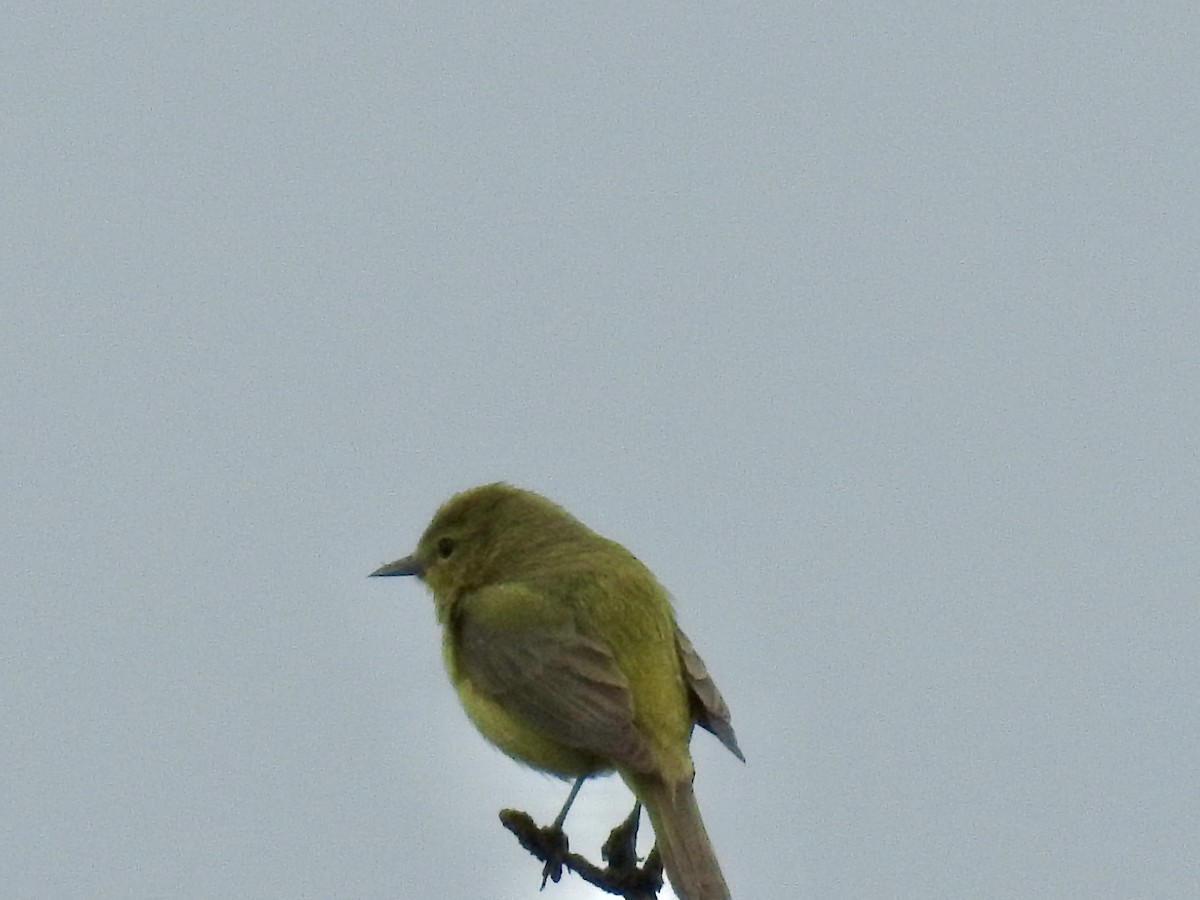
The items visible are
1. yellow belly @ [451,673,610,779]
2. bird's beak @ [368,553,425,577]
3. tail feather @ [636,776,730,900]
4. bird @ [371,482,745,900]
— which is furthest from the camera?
bird's beak @ [368,553,425,577]

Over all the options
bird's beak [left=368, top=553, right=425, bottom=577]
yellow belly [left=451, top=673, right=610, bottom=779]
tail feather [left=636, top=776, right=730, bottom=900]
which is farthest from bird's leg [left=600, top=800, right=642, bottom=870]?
bird's beak [left=368, top=553, right=425, bottom=577]

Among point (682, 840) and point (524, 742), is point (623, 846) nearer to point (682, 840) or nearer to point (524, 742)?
point (682, 840)

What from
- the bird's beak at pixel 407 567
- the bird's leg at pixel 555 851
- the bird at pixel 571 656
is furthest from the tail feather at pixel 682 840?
the bird's beak at pixel 407 567

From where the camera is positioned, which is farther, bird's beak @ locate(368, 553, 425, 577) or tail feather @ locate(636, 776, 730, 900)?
bird's beak @ locate(368, 553, 425, 577)

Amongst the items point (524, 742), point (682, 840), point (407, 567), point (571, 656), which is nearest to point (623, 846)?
point (682, 840)

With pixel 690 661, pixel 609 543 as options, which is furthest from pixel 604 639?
pixel 609 543

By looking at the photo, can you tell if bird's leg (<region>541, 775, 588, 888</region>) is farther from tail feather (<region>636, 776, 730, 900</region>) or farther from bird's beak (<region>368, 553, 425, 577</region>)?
bird's beak (<region>368, 553, 425, 577</region>)

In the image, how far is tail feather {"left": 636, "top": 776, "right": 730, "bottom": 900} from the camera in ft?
18.7

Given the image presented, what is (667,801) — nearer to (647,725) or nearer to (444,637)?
(647,725)

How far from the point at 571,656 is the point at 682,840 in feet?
4.52

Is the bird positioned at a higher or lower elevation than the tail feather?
higher

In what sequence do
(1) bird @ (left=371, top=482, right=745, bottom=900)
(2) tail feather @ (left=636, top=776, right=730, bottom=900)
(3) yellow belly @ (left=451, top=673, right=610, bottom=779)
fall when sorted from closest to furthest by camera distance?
(2) tail feather @ (left=636, top=776, right=730, bottom=900) → (1) bird @ (left=371, top=482, right=745, bottom=900) → (3) yellow belly @ (left=451, top=673, right=610, bottom=779)

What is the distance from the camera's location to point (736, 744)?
6.94 metres

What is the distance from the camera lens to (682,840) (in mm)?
6055
